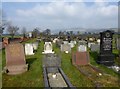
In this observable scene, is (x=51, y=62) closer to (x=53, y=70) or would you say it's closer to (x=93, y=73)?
(x=53, y=70)

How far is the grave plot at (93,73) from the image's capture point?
9984mm

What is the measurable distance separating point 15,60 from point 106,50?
657 centimetres

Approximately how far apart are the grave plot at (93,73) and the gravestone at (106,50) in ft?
4.13

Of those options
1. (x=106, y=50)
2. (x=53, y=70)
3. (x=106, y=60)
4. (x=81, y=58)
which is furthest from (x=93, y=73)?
(x=106, y=50)

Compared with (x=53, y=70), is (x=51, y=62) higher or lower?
higher

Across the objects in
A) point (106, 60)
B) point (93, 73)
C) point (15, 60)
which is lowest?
point (93, 73)

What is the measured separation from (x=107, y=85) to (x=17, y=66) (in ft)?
18.0

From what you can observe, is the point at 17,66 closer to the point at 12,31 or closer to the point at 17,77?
the point at 17,77

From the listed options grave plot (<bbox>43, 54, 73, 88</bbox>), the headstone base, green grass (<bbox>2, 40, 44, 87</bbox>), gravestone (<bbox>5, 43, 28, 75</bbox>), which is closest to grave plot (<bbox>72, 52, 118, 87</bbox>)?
the headstone base

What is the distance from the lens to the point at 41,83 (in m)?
9.85

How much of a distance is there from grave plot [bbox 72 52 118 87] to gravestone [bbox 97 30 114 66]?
4.13ft

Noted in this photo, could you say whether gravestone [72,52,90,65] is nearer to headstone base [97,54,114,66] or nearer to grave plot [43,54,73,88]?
headstone base [97,54,114,66]

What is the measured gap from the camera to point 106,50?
15680 millimetres

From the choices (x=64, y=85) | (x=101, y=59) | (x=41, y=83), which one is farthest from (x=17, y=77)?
(x=101, y=59)
